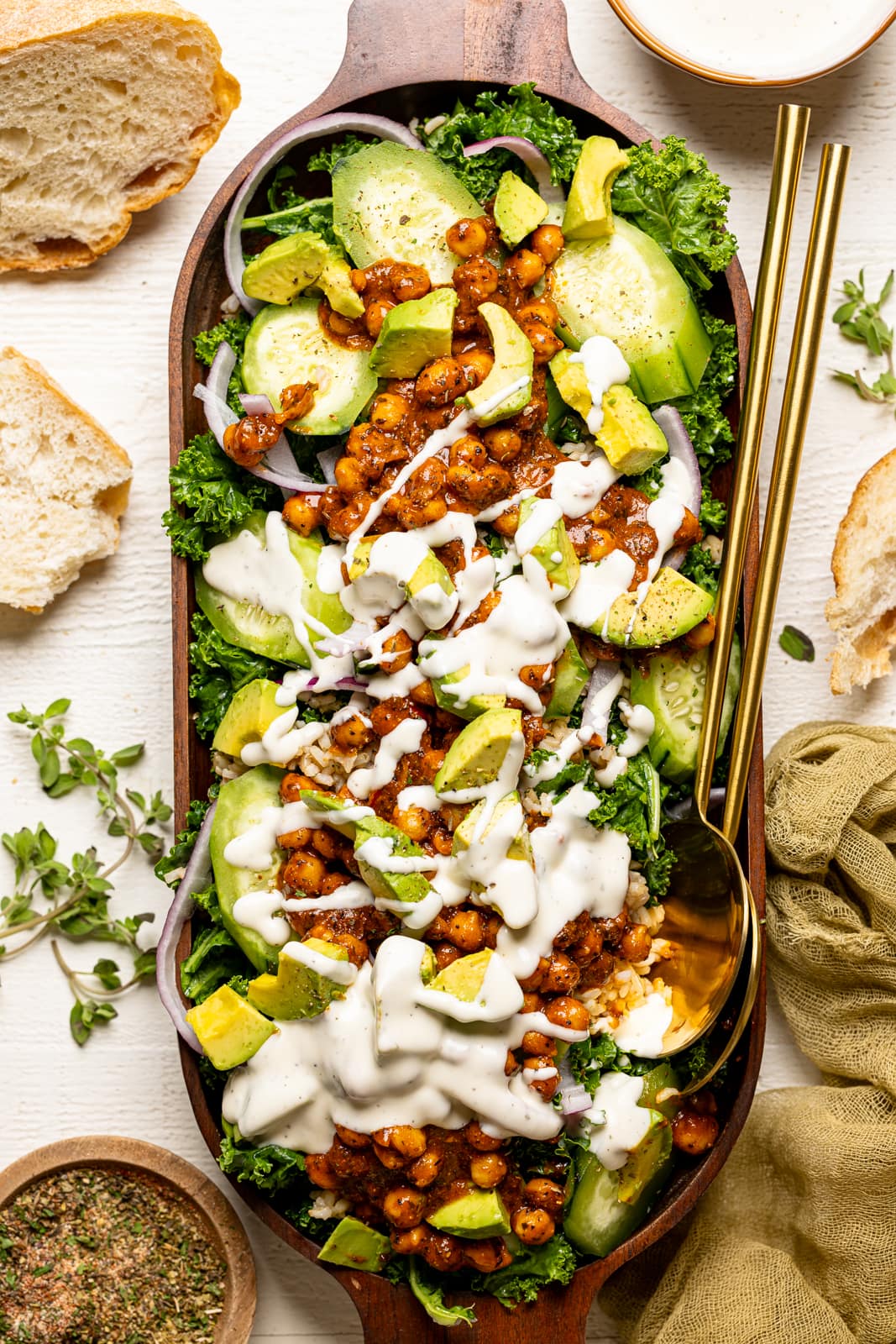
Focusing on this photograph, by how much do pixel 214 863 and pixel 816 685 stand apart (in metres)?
1.77

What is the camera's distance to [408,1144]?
287cm

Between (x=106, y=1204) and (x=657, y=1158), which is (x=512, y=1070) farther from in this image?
(x=106, y=1204)

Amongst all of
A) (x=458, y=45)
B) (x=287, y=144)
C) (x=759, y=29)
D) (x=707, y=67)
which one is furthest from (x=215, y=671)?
(x=759, y=29)

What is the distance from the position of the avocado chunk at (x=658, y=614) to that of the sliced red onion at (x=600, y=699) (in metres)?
0.11

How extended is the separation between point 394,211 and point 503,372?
55cm

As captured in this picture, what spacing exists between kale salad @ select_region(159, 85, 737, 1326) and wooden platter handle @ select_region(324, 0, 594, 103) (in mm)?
83

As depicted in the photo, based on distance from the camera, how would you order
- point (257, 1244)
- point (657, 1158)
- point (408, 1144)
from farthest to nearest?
point (257, 1244) → point (657, 1158) → point (408, 1144)

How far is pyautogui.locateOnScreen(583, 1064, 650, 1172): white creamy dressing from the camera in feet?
9.95

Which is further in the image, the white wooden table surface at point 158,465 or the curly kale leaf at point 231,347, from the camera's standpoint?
the white wooden table surface at point 158,465

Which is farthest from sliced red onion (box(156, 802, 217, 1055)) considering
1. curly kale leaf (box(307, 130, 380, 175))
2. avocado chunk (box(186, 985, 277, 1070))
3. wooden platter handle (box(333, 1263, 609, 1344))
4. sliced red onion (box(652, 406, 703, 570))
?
curly kale leaf (box(307, 130, 380, 175))

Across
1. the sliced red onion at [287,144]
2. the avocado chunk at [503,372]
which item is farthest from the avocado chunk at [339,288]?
the avocado chunk at [503,372]

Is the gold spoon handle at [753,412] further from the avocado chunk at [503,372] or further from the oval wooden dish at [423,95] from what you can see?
the avocado chunk at [503,372]

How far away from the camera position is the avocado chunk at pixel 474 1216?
2881mm

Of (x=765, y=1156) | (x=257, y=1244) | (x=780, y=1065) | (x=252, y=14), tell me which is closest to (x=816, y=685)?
(x=780, y=1065)
